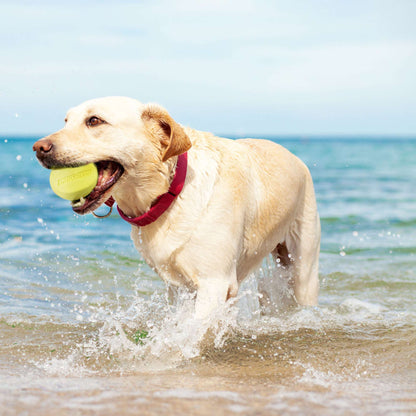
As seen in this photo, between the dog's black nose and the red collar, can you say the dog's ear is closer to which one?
the red collar

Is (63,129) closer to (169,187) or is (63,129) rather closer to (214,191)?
(169,187)

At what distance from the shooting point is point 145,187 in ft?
12.4

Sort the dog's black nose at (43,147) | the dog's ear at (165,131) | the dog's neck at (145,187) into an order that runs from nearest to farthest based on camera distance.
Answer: the dog's black nose at (43,147) → the dog's ear at (165,131) → the dog's neck at (145,187)

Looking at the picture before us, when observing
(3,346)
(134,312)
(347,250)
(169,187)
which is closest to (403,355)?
(169,187)

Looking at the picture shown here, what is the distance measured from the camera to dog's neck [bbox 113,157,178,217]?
3752 mm

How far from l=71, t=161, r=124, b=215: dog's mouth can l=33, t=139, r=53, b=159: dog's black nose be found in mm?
332

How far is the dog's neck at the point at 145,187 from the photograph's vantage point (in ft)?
12.3

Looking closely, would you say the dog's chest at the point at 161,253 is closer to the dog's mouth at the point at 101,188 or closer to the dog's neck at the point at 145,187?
the dog's neck at the point at 145,187

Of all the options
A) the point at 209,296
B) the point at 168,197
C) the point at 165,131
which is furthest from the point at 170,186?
the point at 209,296

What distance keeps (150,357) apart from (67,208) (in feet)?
32.9

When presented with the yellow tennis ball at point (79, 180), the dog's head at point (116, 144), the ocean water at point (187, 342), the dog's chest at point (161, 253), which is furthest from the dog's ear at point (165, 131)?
the ocean water at point (187, 342)

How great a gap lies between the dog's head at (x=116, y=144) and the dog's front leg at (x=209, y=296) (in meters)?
0.68

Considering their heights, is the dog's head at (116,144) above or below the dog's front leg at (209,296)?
above

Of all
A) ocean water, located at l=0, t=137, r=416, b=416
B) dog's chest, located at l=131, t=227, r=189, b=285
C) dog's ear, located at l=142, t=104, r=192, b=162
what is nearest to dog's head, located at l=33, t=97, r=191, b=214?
dog's ear, located at l=142, t=104, r=192, b=162
